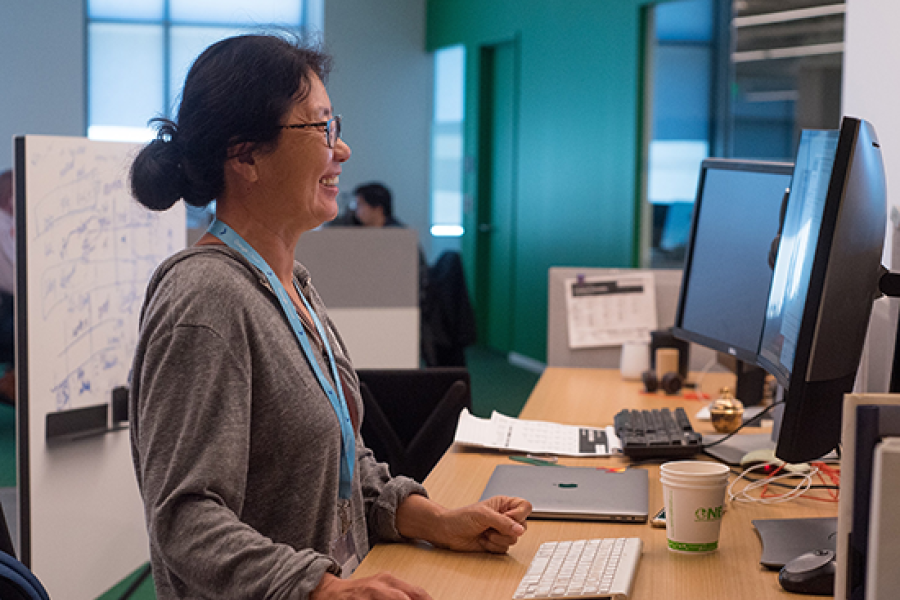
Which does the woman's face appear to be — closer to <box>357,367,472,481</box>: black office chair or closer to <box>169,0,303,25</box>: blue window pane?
<box>357,367,472,481</box>: black office chair

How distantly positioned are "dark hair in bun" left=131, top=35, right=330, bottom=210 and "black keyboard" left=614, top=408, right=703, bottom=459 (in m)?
0.91

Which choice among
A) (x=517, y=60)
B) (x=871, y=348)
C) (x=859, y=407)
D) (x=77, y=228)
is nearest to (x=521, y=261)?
(x=517, y=60)

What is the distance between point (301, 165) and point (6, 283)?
3.81 meters

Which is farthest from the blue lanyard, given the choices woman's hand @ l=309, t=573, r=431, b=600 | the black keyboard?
the black keyboard

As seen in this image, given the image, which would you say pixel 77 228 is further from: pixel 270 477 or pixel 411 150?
pixel 411 150

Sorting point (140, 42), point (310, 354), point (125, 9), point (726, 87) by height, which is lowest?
point (310, 354)

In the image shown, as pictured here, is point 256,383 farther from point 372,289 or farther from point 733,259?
point 372,289

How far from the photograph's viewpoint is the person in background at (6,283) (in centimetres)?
441

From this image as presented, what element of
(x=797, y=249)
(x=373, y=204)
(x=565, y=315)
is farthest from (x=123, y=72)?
(x=797, y=249)

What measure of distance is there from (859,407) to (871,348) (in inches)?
43.0

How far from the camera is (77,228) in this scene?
245 centimetres

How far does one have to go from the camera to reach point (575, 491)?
1.47 m

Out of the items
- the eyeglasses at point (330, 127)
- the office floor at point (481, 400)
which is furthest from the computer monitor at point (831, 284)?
the office floor at point (481, 400)

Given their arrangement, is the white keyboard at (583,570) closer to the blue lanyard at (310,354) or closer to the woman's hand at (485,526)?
the woman's hand at (485,526)
